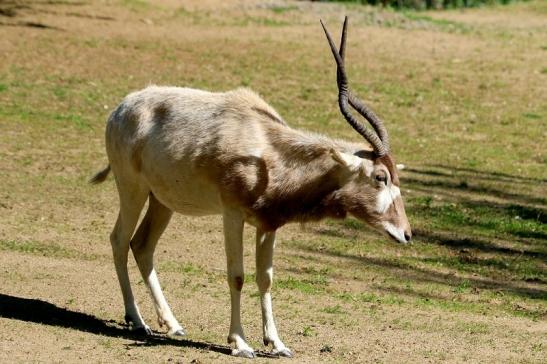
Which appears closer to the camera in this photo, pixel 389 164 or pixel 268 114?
pixel 389 164

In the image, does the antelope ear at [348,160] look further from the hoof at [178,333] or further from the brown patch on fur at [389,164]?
Answer: the hoof at [178,333]

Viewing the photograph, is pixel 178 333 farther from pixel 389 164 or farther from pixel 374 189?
pixel 389 164

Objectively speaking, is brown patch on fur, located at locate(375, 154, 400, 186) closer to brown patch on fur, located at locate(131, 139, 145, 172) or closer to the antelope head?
the antelope head

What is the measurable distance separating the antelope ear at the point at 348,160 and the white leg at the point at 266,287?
91cm

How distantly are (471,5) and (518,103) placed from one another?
14.8m

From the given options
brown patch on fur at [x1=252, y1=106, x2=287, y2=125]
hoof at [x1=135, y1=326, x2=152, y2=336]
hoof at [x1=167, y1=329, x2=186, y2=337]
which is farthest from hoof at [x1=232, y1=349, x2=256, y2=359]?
brown patch on fur at [x1=252, y1=106, x2=287, y2=125]

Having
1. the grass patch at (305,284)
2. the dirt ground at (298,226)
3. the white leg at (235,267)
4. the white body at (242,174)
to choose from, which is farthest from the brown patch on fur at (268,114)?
the grass patch at (305,284)

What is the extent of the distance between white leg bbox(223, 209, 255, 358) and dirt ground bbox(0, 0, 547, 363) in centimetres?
22

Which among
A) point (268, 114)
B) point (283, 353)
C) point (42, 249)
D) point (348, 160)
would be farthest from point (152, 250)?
Answer: point (42, 249)

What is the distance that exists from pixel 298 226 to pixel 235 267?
5.30m

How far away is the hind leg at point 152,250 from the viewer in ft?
33.9

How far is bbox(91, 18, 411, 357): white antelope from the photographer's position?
9.56 meters

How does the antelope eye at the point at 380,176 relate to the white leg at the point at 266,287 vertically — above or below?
above

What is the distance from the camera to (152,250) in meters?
10.8
